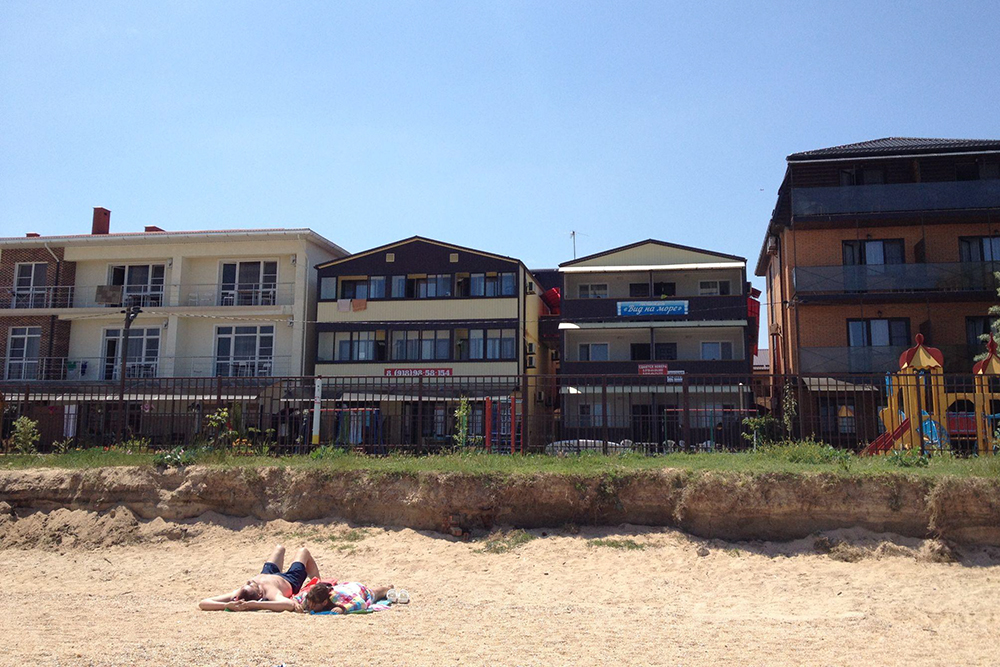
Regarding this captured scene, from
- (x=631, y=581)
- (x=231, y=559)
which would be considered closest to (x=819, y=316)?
(x=631, y=581)

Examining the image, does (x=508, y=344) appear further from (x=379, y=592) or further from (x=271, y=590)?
(x=271, y=590)

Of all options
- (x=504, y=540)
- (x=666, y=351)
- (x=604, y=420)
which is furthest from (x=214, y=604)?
(x=666, y=351)

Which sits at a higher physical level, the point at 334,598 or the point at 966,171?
the point at 966,171

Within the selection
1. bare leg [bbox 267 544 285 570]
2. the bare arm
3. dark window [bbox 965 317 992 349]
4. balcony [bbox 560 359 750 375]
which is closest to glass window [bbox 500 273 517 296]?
balcony [bbox 560 359 750 375]

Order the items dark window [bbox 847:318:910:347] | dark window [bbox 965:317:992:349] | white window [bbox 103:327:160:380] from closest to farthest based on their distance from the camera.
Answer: dark window [bbox 965:317:992:349] → dark window [bbox 847:318:910:347] → white window [bbox 103:327:160:380]

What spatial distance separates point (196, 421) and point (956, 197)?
1102 inches

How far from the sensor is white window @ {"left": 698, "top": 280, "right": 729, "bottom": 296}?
3652cm

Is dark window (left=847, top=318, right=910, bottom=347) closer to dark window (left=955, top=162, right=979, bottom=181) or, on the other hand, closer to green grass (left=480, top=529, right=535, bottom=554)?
dark window (left=955, top=162, right=979, bottom=181)

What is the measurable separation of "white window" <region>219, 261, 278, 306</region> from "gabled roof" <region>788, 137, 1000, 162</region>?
2402 centimetres

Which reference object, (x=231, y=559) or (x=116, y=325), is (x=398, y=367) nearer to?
(x=116, y=325)

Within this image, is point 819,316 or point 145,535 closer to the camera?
point 145,535

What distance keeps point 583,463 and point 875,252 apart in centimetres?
2248

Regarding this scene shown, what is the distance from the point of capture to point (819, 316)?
3020 centimetres

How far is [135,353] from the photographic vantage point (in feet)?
120
